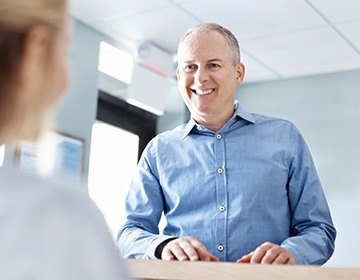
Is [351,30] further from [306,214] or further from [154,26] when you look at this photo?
[306,214]

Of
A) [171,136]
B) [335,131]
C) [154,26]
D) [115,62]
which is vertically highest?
[154,26]

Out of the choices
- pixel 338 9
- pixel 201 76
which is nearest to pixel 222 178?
pixel 201 76

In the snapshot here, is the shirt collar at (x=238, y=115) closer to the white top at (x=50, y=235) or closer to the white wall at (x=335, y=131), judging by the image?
the white top at (x=50, y=235)

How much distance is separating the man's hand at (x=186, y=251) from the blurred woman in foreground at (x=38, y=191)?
0.68m

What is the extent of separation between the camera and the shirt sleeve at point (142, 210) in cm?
140

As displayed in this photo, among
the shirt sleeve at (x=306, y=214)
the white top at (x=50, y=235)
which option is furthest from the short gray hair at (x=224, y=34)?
the white top at (x=50, y=235)

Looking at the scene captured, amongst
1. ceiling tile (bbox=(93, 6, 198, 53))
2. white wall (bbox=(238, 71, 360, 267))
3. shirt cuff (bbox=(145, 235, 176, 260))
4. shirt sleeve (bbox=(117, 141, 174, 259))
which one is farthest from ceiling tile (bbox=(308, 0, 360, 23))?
shirt cuff (bbox=(145, 235, 176, 260))

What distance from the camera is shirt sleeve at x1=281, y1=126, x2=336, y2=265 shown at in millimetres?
1366

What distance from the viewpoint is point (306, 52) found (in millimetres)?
3844

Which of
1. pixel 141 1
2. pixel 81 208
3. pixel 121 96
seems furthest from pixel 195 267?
pixel 121 96

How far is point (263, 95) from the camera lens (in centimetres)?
445

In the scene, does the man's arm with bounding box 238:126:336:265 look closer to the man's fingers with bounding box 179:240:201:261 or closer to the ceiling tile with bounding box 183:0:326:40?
the man's fingers with bounding box 179:240:201:261

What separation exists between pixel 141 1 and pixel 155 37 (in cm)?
52

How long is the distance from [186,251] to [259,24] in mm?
2477
